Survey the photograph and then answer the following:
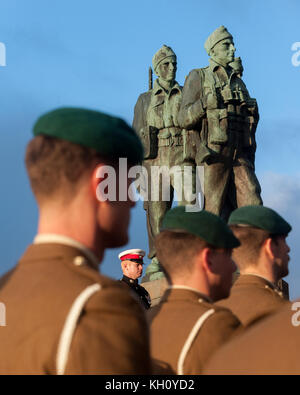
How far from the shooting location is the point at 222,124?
11.4 metres

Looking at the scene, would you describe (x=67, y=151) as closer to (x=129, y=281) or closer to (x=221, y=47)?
(x=129, y=281)

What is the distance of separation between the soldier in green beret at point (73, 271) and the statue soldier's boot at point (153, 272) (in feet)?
31.4

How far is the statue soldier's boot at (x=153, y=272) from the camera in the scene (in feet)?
38.2

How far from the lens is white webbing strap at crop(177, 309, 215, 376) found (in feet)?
9.26

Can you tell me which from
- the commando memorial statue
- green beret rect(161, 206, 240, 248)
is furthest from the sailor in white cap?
green beret rect(161, 206, 240, 248)

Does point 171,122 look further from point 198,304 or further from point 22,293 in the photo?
point 22,293

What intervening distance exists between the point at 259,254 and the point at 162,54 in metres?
9.16

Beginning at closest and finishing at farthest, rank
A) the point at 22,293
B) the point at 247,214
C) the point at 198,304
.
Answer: the point at 22,293
the point at 198,304
the point at 247,214

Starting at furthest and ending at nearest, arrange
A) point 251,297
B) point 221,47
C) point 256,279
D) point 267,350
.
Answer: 1. point 221,47
2. point 256,279
3. point 251,297
4. point 267,350

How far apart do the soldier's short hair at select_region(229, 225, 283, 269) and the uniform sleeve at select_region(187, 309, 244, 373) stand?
3.70 feet

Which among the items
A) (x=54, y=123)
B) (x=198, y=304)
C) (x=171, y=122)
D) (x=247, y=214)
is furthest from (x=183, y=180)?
(x=54, y=123)

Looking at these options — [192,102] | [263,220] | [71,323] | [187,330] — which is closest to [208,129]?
[192,102]
